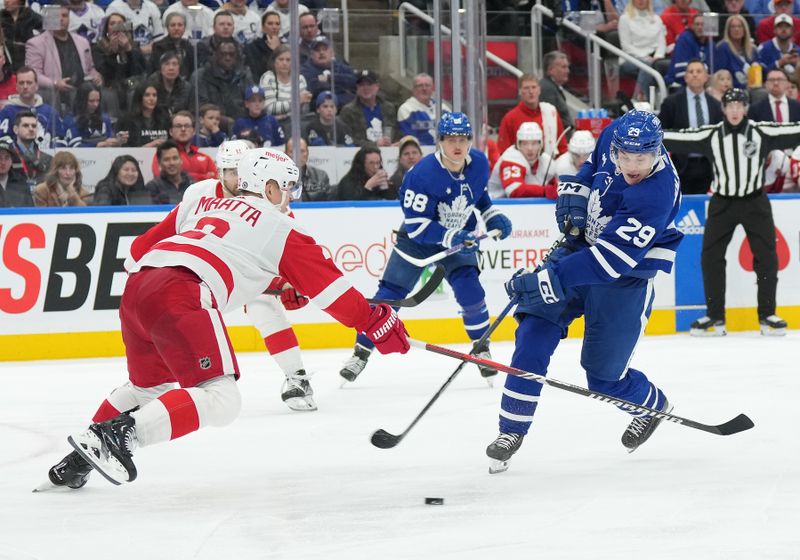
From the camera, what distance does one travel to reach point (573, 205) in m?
3.88

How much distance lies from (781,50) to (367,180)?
140 inches

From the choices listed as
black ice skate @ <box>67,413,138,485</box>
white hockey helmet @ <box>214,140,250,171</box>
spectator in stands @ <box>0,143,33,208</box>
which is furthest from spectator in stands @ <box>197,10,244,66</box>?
black ice skate @ <box>67,413,138,485</box>

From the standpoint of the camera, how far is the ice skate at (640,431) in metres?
3.99

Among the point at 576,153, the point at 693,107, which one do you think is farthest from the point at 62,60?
the point at 693,107

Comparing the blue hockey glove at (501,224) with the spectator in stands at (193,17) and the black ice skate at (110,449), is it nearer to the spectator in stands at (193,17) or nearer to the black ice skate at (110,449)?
the spectator in stands at (193,17)

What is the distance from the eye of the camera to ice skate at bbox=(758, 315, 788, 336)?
7199 millimetres

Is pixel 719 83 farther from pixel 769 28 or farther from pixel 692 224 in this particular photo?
pixel 692 224

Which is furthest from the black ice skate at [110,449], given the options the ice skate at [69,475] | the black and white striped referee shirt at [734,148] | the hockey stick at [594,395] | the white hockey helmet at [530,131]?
the black and white striped referee shirt at [734,148]

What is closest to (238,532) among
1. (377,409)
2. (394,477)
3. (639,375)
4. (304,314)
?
(394,477)

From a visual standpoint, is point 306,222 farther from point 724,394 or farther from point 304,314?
point 724,394

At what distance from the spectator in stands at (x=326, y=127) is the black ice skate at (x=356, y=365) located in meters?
1.83

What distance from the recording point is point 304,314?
6980 mm

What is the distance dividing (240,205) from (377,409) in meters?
1.77

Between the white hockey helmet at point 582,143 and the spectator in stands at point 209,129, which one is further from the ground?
the spectator in stands at point 209,129
